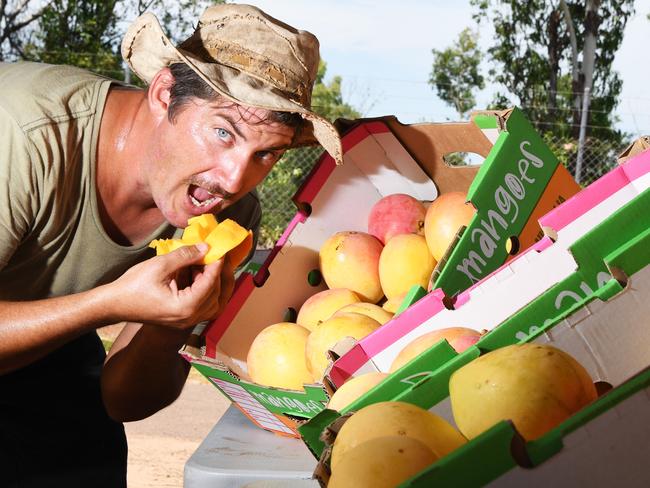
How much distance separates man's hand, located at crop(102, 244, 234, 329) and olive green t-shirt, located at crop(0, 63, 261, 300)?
1.10 ft

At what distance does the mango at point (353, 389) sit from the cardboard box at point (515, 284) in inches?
2.7

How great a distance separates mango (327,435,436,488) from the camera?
2.87 feet

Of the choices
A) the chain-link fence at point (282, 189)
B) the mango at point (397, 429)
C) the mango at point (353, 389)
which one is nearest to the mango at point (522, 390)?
the mango at point (397, 429)

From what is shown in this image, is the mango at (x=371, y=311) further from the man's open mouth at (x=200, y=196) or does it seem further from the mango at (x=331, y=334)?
the man's open mouth at (x=200, y=196)

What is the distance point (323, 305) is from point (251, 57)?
0.60 m

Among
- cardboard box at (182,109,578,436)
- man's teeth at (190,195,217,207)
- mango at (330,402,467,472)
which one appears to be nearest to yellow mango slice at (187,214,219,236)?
man's teeth at (190,195,217,207)

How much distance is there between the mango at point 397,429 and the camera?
3.03ft

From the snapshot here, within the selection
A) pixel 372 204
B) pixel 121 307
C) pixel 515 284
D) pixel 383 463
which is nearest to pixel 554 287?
pixel 515 284

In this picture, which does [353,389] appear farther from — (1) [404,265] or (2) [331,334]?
(1) [404,265]

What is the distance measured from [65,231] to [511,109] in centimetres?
112

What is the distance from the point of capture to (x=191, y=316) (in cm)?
178

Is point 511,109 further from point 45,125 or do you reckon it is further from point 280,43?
point 45,125

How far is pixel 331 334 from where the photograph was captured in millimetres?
1698

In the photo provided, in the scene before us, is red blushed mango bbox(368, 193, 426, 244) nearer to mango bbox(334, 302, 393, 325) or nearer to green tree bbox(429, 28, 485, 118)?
mango bbox(334, 302, 393, 325)
